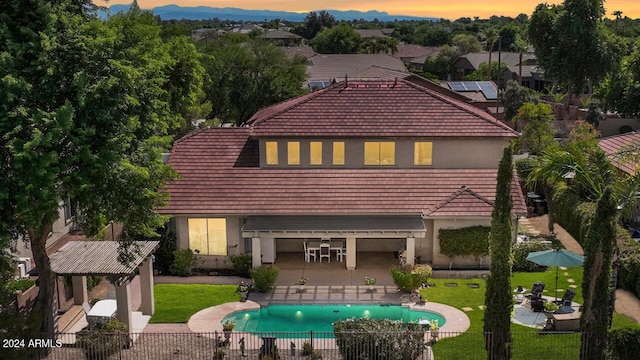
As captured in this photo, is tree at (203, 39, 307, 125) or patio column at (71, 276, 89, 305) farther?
tree at (203, 39, 307, 125)

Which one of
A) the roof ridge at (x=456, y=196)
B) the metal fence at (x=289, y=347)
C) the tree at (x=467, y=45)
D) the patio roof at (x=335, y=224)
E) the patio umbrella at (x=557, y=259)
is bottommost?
the metal fence at (x=289, y=347)

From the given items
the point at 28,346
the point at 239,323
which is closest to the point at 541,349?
the point at 239,323

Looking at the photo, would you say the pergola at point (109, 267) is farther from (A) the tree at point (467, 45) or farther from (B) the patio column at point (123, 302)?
Answer: (A) the tree at point (467, 45)

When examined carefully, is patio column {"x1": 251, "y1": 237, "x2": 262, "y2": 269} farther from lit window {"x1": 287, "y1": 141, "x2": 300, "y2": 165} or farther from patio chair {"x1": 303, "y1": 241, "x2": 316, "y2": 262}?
lit window {"x1": 287, "y1": 141, "x2": 300, "y2": 165}

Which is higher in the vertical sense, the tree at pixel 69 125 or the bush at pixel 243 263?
the tree at pixel 69 125

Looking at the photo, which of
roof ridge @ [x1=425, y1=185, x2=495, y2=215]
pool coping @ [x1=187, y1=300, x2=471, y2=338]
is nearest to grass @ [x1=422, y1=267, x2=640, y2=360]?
pool coping @ [x1=187, y1=300, x2=471, y2=338]

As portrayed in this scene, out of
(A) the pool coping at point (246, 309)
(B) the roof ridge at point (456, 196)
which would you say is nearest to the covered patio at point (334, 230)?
(B) the roof ridge at point (456, 196)

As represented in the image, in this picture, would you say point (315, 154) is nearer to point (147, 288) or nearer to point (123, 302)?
point (147, 288)

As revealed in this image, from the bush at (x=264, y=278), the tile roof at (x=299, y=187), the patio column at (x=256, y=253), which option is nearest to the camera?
the bush at (x=264, y=278)
